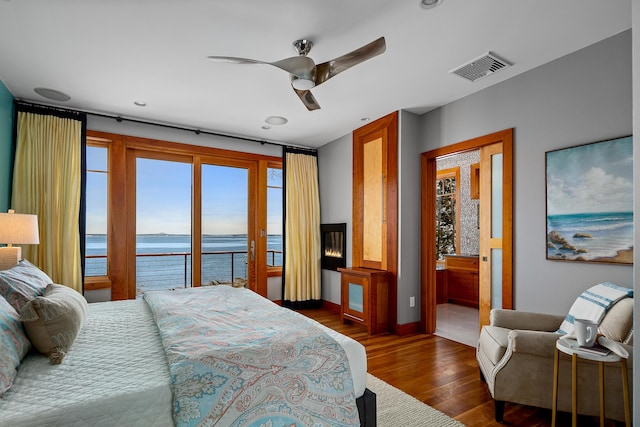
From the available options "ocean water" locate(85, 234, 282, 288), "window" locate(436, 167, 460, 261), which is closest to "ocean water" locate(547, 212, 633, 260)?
"window" locate(436, 167, 460, 261)

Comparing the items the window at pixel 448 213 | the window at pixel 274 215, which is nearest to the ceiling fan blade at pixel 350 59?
the window at pixel 274 215

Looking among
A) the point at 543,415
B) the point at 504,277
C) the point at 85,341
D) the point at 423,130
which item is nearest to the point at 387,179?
the point at 423,130

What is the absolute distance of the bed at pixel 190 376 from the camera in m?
1.24

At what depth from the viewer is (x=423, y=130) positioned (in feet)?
13.9

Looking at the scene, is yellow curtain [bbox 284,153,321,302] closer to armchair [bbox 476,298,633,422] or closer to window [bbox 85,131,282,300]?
window [bbox 85,131,282,300]

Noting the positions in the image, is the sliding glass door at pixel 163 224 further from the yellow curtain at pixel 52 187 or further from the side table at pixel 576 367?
the side table at pixel 576 367

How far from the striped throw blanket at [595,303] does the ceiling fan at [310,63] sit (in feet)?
7.06

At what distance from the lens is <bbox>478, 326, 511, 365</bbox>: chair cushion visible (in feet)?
7.52

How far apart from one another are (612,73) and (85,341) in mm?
3990

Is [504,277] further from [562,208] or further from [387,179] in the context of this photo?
[387,179]

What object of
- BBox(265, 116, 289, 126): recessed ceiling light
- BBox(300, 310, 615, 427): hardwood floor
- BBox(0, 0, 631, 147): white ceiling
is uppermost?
BBox(0, 0, 631, 147): white ceiling

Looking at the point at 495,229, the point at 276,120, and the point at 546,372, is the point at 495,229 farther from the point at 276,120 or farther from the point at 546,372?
the point at 276,120

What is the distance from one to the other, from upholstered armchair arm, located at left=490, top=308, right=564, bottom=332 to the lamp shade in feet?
12.9

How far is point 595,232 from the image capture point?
2.59m
